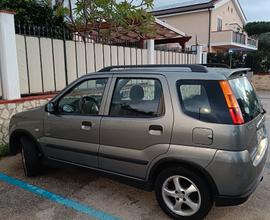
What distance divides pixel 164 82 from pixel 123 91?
618 millimetres

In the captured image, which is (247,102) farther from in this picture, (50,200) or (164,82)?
(50,200)

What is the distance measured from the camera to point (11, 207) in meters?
3.30

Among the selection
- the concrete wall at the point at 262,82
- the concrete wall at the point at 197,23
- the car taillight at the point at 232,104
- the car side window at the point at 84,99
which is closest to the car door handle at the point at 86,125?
the car side window at the point at 84,99

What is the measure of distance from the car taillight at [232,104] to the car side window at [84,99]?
1.44 metres

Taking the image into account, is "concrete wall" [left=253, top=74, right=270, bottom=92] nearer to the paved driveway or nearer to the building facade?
the building facade

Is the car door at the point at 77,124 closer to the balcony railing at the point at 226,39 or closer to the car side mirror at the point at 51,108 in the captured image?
the car side mirror at the point at 51,108

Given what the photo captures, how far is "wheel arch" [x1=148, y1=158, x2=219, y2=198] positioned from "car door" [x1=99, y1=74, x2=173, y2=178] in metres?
0.09

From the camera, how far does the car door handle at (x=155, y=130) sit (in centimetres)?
286

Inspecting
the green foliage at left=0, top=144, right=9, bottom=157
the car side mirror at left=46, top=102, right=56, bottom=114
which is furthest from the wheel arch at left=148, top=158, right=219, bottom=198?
the green foliage at left=0, top=144, right=9, bottom=157

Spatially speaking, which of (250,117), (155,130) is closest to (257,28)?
(250,117)

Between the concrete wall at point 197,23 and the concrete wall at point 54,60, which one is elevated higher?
the concrete wall at point 197,23

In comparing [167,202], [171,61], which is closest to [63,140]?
[167,202]

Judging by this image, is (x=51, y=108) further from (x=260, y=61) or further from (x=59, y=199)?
(x=260, y=61)

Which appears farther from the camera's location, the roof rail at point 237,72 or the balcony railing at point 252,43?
the balcony railing at point 252,43
